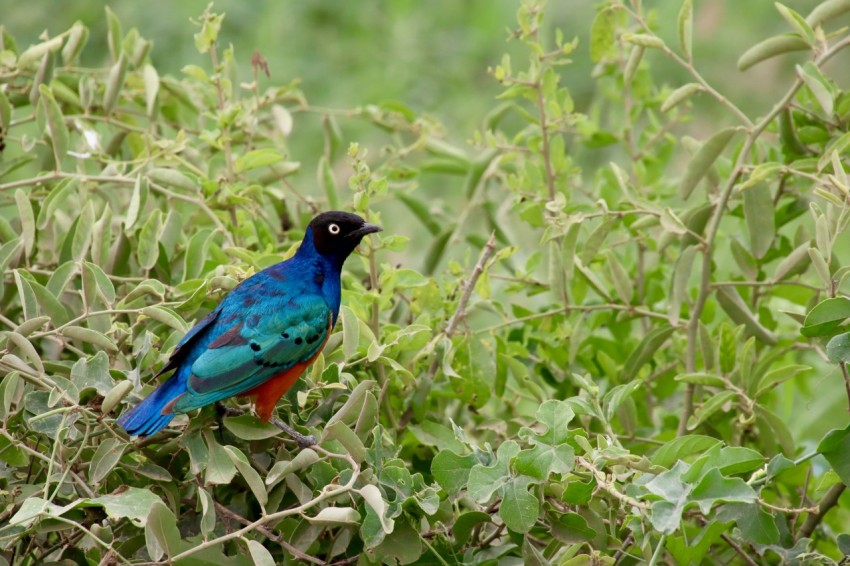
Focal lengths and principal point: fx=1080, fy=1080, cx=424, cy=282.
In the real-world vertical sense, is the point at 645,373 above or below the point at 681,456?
below

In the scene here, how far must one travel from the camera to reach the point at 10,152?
482 centimetres

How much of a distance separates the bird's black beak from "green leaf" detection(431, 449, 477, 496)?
701 millimetres

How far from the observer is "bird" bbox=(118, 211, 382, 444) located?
2.15m

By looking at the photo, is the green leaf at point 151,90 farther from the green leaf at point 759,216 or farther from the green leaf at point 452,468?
the green leaf at point 759,216

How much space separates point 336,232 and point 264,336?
0.36m

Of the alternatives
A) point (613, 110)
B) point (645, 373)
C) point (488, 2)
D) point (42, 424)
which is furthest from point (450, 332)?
point (488, 2)

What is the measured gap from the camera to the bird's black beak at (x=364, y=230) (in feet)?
8.31

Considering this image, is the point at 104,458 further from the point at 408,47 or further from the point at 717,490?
the point at 408,47

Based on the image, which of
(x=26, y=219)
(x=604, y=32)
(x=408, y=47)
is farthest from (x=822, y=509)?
(x=408, y=47)

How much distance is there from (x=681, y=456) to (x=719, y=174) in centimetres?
98

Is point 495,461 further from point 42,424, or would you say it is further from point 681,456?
point 42,424

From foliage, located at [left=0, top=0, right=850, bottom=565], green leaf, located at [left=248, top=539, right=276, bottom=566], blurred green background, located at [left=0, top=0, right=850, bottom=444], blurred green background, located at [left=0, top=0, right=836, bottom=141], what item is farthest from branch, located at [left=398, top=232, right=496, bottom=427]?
blurred green background, located at [left=0, top=0, right=836, bottom=141]

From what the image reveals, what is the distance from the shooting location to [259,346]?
2.43 meters

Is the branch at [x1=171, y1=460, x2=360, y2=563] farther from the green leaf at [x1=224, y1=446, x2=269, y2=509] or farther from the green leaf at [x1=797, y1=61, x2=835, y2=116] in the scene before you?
the green leaf at [x1=797, y1=61, x2=835, y2=116]
